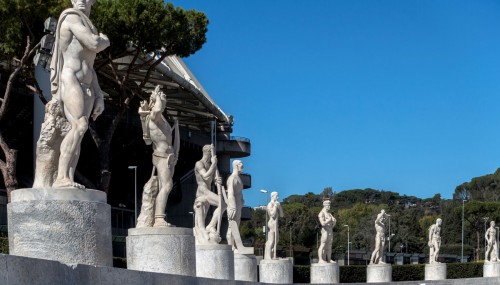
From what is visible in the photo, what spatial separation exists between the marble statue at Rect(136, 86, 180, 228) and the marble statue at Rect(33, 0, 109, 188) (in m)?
3.56

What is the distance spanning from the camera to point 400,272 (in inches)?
1373

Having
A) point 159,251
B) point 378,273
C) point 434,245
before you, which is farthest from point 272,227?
point 434,245

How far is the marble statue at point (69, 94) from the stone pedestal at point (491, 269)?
29.1m

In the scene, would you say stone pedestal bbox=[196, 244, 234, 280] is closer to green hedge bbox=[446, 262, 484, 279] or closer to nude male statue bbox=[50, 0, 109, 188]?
nude male statue bbox=[50, 0, 109, 188]

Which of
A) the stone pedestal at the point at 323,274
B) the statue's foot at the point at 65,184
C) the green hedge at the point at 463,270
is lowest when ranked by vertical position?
the green hedge at the point at 463,270

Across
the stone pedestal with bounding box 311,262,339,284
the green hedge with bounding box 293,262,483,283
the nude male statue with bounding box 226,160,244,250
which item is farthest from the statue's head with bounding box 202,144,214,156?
the green hedge with bounding box 293,262,483,283

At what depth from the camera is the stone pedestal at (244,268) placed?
18.5 m

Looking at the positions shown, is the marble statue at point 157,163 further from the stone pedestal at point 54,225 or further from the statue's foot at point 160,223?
the stone pedestal at point 54,225

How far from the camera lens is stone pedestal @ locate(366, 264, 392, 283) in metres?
29.7

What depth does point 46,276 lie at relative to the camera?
240 inches

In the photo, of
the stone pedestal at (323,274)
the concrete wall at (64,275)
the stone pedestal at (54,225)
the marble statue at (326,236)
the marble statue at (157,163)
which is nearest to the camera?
the concrete wall at (64,275)

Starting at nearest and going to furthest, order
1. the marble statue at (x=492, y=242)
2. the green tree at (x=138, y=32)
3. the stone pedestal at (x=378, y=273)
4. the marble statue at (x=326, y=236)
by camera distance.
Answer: the marble statue at (x=326, y=236)
the green tree at (x=138, y=32)
the stone pedestal at (x=378, y=273)
the marble statue at (x=492, y=242)

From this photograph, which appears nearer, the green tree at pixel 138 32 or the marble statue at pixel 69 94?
the marble statue at pixel 69 94

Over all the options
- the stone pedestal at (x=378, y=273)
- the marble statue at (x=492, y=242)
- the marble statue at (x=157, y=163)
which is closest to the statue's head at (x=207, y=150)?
the marble statue at (x=157, y=163)
